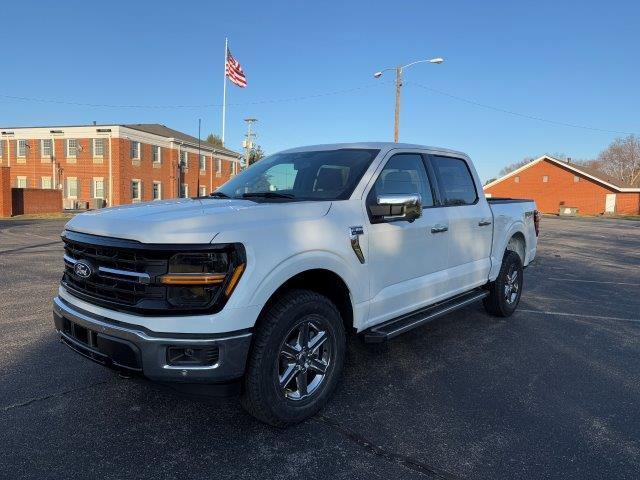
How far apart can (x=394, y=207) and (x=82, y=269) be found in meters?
2.11

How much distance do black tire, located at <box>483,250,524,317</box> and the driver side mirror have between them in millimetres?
2654

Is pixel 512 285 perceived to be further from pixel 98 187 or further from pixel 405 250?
pixel 98 187

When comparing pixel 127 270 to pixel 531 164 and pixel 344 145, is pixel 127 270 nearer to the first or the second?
pixel 344 145

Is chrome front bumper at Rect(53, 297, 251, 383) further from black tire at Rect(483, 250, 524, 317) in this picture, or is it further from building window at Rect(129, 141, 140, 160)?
building window at Rect(129, 141, 140, 160)

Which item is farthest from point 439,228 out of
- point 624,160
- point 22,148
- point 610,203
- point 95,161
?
point 624,160

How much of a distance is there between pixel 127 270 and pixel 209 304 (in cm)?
53

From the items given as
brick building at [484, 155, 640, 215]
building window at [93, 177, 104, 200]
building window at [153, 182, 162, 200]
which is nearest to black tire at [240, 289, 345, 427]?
building window at [93, 177, 104, 200]

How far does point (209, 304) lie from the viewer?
2723 millimetres

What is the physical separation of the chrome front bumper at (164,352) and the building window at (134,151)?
42.7 m

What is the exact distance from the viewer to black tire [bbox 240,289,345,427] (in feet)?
9.62

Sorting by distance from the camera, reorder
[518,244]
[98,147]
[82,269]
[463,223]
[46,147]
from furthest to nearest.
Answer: [46,147]
[98,147]
[518,244]
[463,223]
[82,269]

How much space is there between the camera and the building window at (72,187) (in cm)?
4272

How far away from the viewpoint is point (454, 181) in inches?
199

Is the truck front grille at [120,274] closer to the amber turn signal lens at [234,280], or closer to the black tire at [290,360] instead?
the amber turn signal lens at [234,280]
